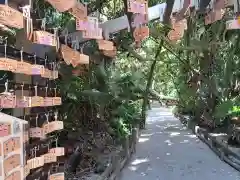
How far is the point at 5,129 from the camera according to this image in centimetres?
304

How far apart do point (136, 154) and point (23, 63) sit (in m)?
9.11

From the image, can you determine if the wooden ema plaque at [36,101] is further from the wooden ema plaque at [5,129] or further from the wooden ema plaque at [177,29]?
the wooden ema plaque at [177,29]

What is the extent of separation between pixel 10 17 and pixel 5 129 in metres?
0.94

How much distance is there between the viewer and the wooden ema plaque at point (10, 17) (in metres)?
3.23

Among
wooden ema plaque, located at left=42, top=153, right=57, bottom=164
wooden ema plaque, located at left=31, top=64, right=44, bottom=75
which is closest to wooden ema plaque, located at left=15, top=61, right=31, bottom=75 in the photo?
wooden ema plaque, located at left=31, top=64, right=44, bottom=75

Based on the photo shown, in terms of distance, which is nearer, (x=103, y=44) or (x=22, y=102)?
(x=22, y=102)

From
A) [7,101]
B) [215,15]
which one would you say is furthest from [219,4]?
[7,101]

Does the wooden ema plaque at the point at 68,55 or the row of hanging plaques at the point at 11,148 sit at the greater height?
the wooden ema plaque at the point at 68,55

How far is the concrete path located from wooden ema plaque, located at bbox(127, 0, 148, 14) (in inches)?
194

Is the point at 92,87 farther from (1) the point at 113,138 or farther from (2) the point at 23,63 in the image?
(2) the point at 23,63

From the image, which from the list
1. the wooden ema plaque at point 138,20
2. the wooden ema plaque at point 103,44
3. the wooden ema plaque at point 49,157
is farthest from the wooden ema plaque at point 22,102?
the wooden ema plaque at point 138,20

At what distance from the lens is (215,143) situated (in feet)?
42.4

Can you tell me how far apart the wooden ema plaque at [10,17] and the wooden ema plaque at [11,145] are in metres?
0.94

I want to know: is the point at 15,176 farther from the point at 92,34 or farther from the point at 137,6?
the point at 137,6
